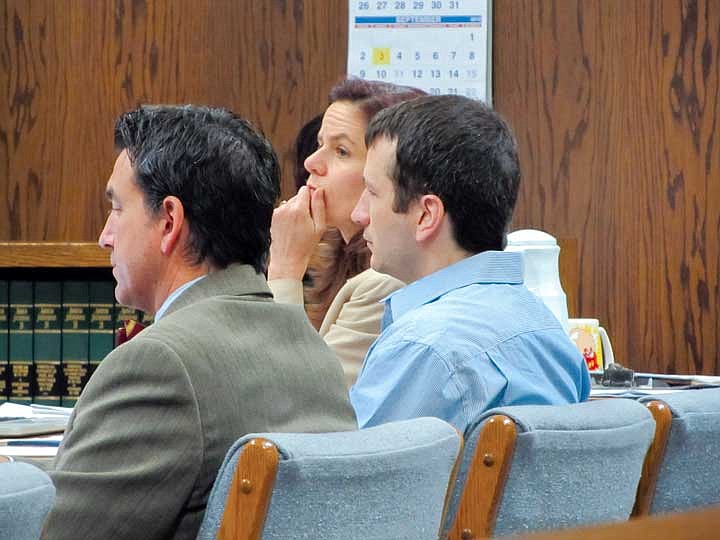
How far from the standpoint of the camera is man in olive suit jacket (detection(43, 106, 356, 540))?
105 centimetres

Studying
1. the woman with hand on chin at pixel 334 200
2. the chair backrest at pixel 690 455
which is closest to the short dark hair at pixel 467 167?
the chair backrest at pixel 690 455

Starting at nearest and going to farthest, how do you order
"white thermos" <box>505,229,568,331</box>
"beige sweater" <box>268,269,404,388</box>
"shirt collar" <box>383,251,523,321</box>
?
1. "shirt collar" <box>383,251,523,321</box>
2. "beige sweater" <box>268,269,404,388</box>
3. "white thermos" <box>505,229,568,331</box>

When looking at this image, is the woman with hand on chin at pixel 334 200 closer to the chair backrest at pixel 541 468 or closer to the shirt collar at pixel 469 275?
the shirt collar at pixel 469 275

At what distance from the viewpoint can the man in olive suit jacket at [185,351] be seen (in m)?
1.05

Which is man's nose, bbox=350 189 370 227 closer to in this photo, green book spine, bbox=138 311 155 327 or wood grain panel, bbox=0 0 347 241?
green book spine, bbox=138 311 155 327

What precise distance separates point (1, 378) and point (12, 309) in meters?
0.20

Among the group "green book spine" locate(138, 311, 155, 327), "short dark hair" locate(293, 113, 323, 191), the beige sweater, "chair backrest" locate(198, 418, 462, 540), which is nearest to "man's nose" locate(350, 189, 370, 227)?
the beige sweater

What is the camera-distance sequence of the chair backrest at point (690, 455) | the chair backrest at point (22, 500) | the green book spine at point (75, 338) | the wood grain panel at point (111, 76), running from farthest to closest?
the wood grain panel at point (111, 76) < the green book spine at point (75, 338) < the chair backrest at point (690, 455) < the chair backrest at point (22, 500)

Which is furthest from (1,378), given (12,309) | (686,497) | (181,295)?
(686,497)

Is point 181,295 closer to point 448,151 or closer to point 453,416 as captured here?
point 453,416

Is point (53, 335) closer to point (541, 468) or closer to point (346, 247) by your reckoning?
point (346, 247)

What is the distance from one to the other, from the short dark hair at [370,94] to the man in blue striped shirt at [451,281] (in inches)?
27.8

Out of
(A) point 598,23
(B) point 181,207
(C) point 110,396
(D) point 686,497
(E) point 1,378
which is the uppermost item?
(A) point 598,23

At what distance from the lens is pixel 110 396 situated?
3.52 ft
